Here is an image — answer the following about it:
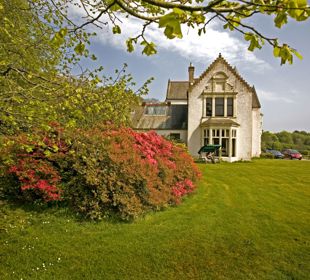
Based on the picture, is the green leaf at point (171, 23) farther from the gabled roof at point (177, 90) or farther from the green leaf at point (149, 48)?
the gabled roof at point (177, 90)

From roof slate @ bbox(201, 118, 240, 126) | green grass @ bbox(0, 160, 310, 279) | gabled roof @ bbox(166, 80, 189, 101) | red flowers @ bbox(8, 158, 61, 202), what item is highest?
gabled roof @ bbox(166, 80, 189, 101)

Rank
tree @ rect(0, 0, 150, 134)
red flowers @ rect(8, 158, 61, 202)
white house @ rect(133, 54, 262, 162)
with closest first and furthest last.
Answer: tree @ rect(0, 0, 150, 134)
red flowers @ rect(8, 158, 61, 202)
white house @ rect(133, 54, 262, 162)

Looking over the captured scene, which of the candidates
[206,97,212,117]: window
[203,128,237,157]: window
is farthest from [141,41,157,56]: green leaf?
[206,97,212,117]: window

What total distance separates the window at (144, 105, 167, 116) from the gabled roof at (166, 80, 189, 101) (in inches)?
464

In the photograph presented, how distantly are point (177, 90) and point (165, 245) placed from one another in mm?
39539

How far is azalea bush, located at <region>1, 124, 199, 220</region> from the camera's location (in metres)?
7.46

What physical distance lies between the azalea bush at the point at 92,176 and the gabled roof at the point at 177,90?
34725 mm

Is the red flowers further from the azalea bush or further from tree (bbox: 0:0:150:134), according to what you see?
tree (bbox: 0:0:150:134)

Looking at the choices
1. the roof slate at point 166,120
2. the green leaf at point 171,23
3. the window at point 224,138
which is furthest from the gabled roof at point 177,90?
the green leaf at point 171,23

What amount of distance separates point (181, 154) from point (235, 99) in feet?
57.3

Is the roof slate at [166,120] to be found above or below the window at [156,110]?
below

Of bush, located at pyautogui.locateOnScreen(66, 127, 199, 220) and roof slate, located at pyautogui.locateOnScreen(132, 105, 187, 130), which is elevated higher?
roof slate, located at pyautogui.locateOnScreen(132, 105, 187, 130)

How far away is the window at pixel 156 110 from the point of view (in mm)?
30828

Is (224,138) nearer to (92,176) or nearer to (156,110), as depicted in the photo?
(156,110)
